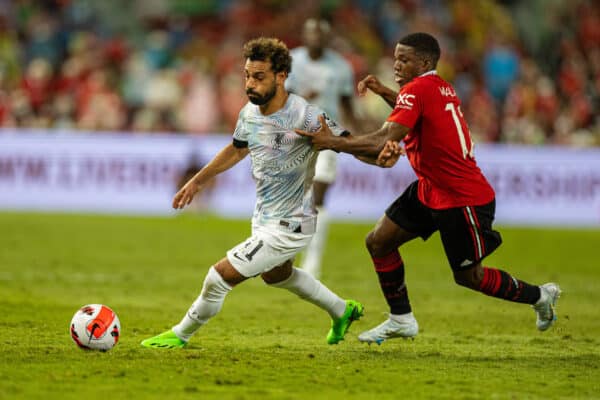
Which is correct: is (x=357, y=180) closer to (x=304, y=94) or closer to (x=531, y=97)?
(x=531, y=97)

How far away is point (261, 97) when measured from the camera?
7.15 metres

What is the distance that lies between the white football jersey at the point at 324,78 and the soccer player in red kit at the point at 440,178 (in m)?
4.12

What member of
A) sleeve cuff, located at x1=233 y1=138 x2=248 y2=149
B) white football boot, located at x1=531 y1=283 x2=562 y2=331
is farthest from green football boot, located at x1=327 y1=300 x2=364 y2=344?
sleeve cuff, located at x1=233 y1=138 x2=248 y2=149

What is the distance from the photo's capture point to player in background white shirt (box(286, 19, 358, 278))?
1184 cm

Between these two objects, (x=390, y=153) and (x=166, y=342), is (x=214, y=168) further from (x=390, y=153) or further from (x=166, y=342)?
(x=390, y=153)

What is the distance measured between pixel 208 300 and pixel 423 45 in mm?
2352

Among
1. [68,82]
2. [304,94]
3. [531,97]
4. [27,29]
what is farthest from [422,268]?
[27,29]

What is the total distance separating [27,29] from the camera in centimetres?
2280

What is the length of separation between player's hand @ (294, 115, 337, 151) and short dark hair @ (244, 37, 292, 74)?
0.50 metres

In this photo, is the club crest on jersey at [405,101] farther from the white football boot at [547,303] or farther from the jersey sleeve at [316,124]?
the white football boot at [547,303]

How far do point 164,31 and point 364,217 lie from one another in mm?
7081

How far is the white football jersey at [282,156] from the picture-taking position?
7262 millimetres

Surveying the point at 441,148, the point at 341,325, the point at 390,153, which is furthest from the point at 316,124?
the point at 341,325

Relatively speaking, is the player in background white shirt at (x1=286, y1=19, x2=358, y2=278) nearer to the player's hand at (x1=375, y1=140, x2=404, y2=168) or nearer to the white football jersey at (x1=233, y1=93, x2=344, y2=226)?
the white football jersey at (x1=233, y1=93, x2=344, y2=226)
